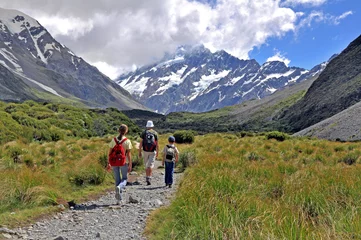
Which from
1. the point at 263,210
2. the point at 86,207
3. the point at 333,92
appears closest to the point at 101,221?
the point at 86,207

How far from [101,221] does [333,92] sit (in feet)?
363

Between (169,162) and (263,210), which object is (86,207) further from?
(263,210)

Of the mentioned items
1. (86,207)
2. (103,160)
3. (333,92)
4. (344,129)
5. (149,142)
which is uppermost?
(333,92)

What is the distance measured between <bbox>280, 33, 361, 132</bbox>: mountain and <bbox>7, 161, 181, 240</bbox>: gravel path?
9246 centimetres

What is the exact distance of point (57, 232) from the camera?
274 inches

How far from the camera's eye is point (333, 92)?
104938 millimetres

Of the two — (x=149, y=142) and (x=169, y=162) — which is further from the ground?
(x=149, y=142)

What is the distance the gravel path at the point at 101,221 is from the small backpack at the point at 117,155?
1.11 metres

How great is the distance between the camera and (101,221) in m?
7.72

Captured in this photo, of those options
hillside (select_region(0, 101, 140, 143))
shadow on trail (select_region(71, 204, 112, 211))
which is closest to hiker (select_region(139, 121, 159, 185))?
shadow on trail (select_region(71, 204, 112, 211))

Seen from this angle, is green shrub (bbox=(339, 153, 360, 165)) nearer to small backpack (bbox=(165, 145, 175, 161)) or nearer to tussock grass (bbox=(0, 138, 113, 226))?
small backpack (bbox=(165, 145, 175, 161))

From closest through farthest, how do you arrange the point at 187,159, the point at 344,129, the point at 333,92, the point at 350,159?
the point at 187,159
the point at 350,159
the point at 344,129
the point at 333,92

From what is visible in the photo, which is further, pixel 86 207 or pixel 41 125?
pixel 41 125

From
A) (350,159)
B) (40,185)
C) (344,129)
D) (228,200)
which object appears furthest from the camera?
(344,129)
